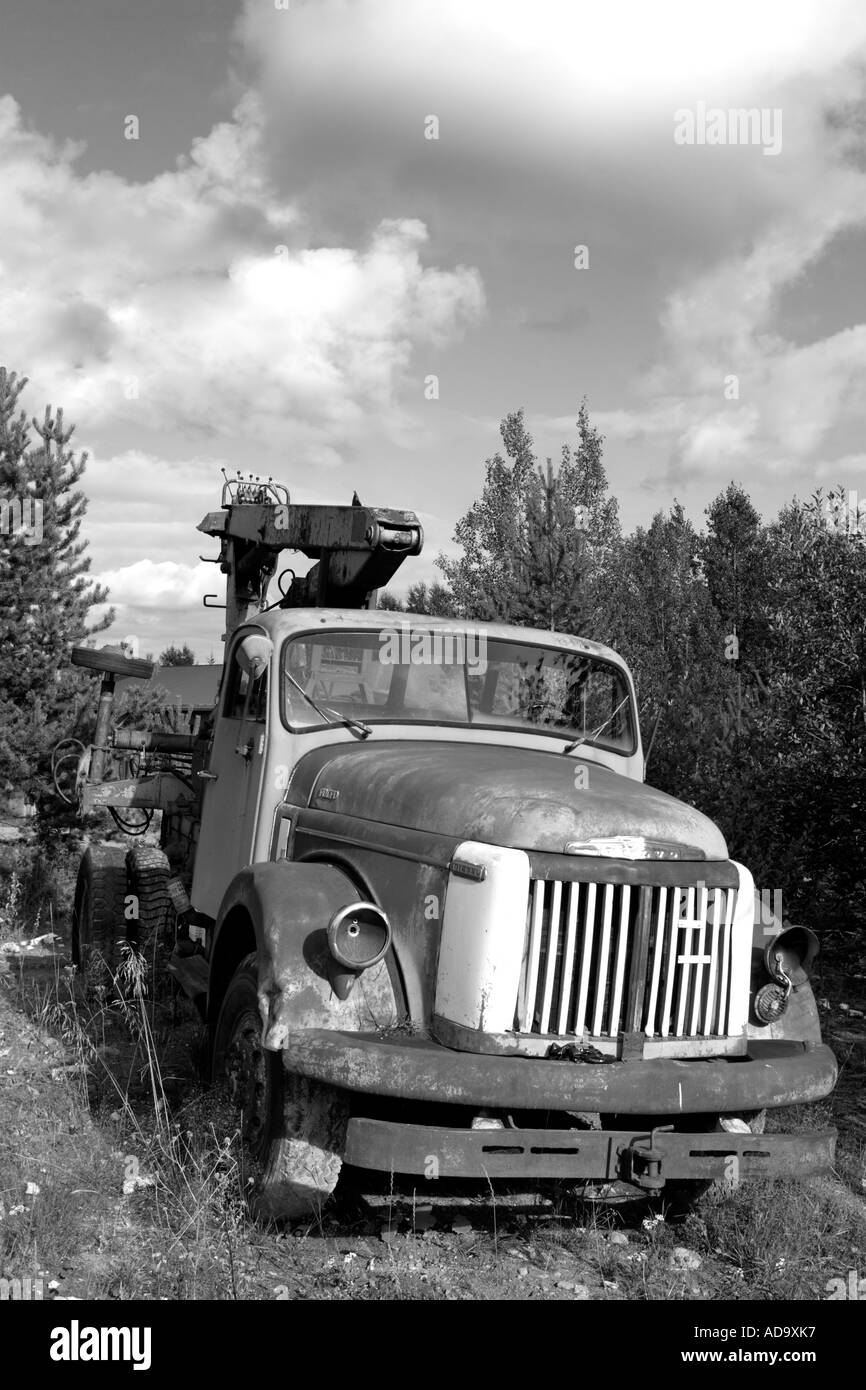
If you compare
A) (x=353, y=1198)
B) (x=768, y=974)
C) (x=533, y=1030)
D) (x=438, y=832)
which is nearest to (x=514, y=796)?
(x=438, y=832)

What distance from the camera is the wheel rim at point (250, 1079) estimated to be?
386 cm

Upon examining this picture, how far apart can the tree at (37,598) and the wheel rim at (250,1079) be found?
7.63m

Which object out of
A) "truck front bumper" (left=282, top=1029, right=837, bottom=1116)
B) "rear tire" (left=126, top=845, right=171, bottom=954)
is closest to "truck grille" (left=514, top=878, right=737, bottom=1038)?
"truck front bumper" (left=282, top=1029, right=837, bottom=1116)

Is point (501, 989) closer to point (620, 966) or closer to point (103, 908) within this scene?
point (620, 966)

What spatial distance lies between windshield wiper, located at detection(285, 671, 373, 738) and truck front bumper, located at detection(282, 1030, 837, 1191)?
64.8 inches

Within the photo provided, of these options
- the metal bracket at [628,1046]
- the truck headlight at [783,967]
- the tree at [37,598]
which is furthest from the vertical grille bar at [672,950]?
the tree at [37,598]

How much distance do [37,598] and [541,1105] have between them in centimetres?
948

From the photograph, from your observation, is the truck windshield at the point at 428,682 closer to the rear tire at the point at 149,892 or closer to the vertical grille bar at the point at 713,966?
the vertical grille bar at the point at 713,966

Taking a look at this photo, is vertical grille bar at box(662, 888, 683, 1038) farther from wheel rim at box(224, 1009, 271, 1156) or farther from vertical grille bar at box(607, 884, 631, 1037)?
wheel rim at box(224, 1009, 271, 1156)

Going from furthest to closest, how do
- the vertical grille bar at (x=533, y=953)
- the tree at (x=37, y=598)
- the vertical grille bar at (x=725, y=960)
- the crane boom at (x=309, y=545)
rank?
the tree at (x=37, y=598)
the crane boom at (x=309, y=545)
the vertical grille bar at (x=725, y=960)
the vertical grille bar at (x=533, y=953)

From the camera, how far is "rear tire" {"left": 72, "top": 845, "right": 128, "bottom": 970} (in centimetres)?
720

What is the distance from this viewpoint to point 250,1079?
13.2 ft

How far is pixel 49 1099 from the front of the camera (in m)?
5.02

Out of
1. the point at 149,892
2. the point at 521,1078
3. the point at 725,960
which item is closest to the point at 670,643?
the point at 149,892
